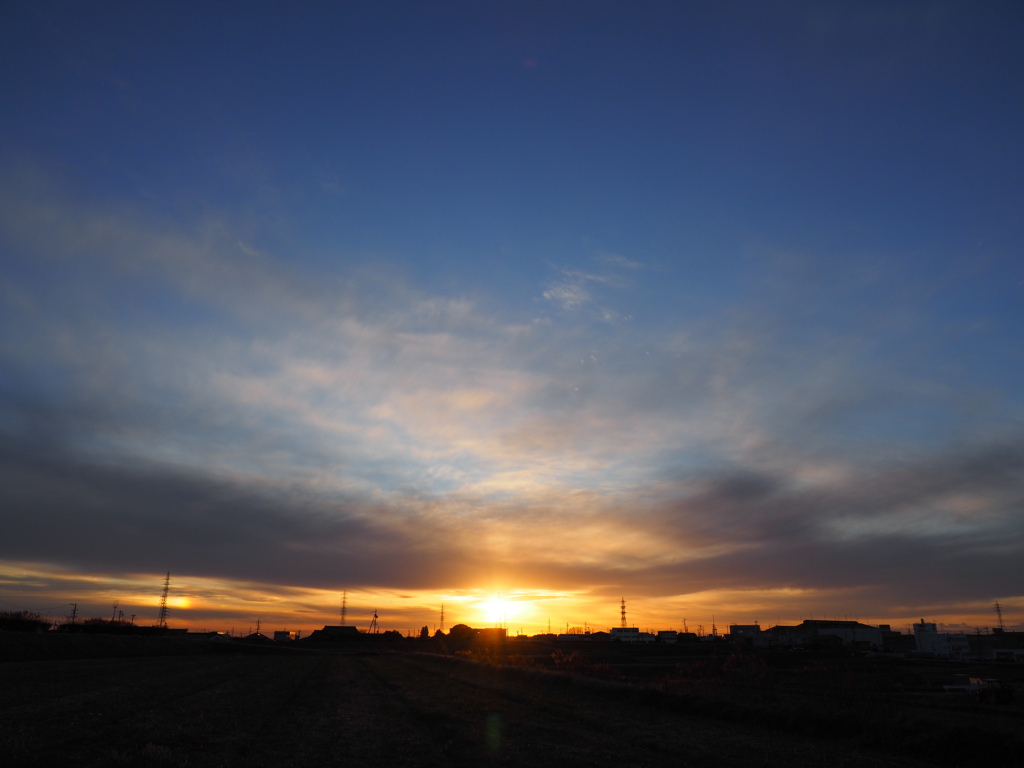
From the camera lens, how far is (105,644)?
266 ft

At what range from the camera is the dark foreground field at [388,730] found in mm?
18016

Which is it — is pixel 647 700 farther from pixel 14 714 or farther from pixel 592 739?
pixel 14 714

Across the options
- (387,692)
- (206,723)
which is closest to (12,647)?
(387,692)

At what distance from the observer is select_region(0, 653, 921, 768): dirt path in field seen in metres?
17.9

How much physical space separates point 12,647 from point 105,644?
65.7 feet

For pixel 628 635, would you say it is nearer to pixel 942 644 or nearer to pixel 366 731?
pixel 942 644

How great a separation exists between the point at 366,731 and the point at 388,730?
80 cm

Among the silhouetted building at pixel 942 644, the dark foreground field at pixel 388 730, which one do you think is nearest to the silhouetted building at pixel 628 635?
the silhouetted building at pixel 942 644

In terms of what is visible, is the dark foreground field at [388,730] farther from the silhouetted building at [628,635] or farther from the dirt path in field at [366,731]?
the silhouetted building at [628,635]

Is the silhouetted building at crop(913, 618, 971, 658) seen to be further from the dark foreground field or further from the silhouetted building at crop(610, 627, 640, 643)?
the dark foreground field

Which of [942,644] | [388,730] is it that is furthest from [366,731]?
[942,644]

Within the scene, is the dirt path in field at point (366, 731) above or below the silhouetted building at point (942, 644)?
above

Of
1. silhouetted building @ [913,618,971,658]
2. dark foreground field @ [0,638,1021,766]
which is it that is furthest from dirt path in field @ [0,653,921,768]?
silhouetted building @ [913,618,971,658]

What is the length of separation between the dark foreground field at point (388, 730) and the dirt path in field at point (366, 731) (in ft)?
0.16
